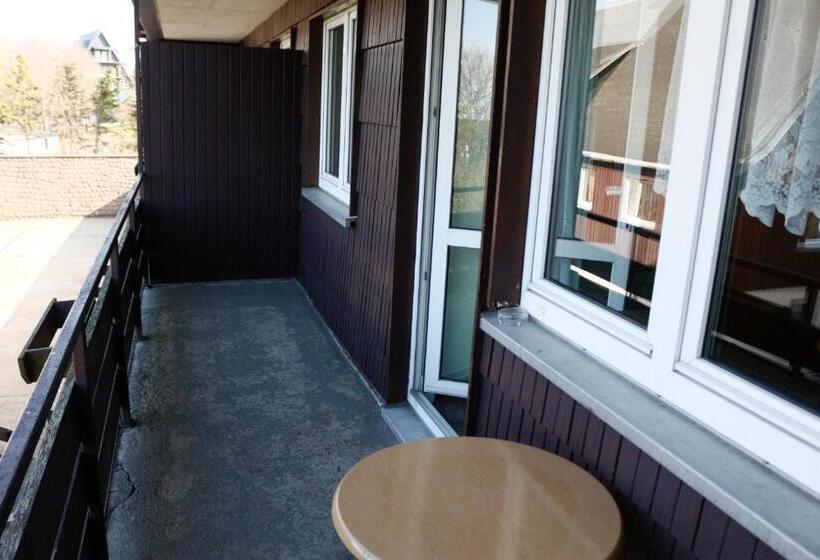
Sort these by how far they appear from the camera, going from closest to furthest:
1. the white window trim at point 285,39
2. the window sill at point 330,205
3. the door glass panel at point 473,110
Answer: the door glass panel at point 473,110 < the window sill at point 330,205 < the white window trim at point 285,39

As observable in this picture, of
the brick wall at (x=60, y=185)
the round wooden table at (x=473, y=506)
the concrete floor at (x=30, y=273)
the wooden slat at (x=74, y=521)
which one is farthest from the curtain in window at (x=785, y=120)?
the brick wall at (x=60, y=185)

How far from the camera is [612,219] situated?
1.86 m

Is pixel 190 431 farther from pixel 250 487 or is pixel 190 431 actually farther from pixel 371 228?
pixel 371 228

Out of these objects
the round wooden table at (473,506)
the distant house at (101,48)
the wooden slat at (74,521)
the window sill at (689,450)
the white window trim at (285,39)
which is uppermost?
the distant house at (101,48)

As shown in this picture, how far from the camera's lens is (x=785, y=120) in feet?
4.32

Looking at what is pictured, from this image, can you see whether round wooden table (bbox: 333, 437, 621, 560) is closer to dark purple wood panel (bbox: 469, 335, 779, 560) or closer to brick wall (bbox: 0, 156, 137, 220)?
dark purple wood panel (bbox: 469, 335, 779, 560)

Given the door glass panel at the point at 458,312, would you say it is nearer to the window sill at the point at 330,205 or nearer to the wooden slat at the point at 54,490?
the window sill at the point at 330,205

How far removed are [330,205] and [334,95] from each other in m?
0.84

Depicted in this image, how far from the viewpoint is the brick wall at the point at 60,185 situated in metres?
12.2

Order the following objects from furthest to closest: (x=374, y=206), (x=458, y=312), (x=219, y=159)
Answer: (x=219, y=159) < (x=374, y=206) < (x=458, y=312)

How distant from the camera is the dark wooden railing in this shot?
1292 mm

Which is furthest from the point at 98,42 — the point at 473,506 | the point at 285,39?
the point at 473,506

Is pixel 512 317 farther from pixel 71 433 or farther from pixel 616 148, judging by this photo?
pixel 71 433

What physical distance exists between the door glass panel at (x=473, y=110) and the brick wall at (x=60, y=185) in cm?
1091
